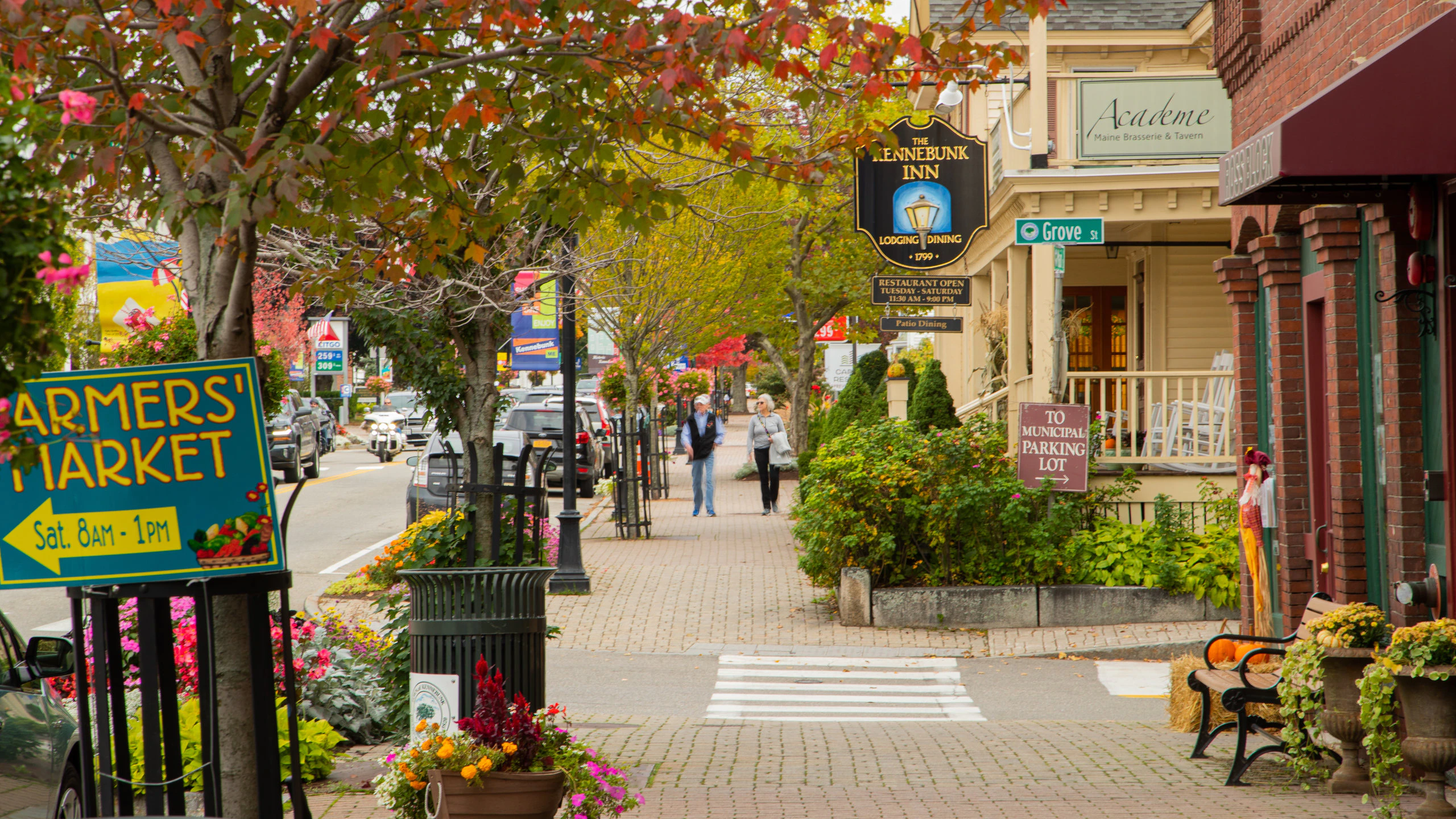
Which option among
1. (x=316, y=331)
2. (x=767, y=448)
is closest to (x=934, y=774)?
(x=767, y=448)

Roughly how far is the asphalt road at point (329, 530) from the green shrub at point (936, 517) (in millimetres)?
5430

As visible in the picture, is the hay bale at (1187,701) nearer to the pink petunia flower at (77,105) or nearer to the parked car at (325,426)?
the pink petunia flower at (77,105)

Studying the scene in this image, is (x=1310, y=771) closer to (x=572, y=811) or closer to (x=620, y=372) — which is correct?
(x=572, y=811)

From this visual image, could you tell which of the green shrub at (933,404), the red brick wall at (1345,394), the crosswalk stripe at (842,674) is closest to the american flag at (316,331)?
the green shrub at (933,404)

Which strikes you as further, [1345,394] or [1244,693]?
[1345,394]

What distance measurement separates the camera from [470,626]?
19.2ft

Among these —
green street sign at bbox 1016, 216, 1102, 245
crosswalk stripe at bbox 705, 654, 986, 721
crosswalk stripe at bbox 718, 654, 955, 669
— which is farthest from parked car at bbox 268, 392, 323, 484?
green street sign at bbox 1016, 216, 1102, 245

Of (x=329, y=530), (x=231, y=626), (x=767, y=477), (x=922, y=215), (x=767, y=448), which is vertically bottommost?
(x=329, y=530)

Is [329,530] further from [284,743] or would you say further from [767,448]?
[284,743]

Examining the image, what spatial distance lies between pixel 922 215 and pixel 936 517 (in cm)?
404

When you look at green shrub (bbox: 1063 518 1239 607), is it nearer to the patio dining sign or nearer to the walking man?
the patio dining sign

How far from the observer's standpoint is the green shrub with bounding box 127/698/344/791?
624cm

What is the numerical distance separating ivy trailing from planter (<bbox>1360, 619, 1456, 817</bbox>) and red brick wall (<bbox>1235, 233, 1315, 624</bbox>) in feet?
10.6

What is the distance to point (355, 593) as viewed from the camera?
14.3 meters
